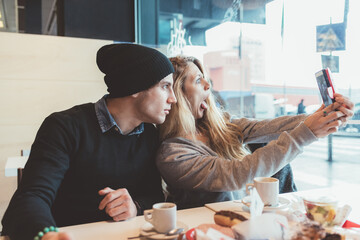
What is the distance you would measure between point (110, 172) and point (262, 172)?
0.68 m

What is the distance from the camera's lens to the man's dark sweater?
3.98 ft

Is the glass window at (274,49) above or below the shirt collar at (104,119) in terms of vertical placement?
above

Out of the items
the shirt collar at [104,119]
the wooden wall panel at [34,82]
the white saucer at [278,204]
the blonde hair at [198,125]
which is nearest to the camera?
the white saucer at [278,204]

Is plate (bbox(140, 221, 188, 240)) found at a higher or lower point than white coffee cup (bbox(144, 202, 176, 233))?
lower

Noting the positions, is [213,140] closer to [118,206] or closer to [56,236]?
[118,206]

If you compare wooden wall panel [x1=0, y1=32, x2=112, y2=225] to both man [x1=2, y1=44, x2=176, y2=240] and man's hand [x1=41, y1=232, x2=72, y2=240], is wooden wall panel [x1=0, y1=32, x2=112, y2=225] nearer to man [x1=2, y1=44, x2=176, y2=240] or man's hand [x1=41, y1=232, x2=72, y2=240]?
man [x1=2, y1=44, x2=176, y2=240]

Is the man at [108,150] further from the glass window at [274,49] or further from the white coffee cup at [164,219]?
the glass window at [274,49]

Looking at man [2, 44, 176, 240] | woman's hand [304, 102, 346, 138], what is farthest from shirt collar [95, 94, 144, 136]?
woman's hand [304, 102, 346, 138]

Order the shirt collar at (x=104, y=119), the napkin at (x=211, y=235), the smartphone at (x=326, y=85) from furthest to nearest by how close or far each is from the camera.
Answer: the shirt collar at (x=104, y=119), the smartphone at (x=326, y=85), the napkin at (x=211, y=235)

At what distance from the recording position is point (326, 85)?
1.31 m

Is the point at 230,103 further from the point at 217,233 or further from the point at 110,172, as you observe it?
the point at 217,233

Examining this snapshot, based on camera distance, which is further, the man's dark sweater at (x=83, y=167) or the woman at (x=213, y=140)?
the woman at (x=213, y=140)

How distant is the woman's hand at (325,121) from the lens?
1.29 m

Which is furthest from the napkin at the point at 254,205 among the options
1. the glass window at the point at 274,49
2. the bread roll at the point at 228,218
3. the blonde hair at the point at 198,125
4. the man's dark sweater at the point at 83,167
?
the glass window at the point at 274,49
